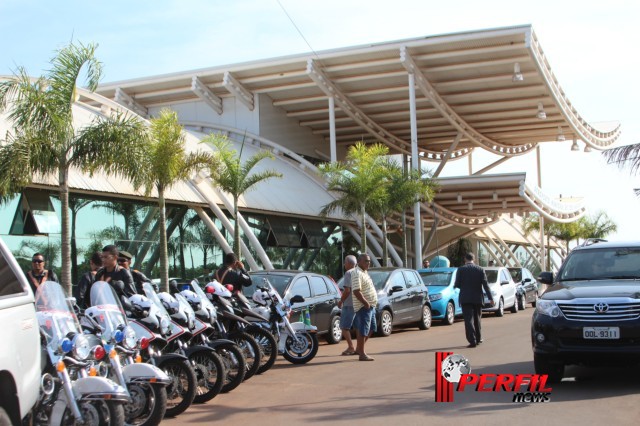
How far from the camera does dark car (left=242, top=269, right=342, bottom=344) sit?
569 inches

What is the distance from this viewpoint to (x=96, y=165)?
15.1 meters

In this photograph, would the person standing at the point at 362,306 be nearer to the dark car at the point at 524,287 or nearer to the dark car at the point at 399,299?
the dark car at the point at 399,299

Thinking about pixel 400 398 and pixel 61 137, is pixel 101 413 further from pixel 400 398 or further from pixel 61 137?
pixel 61 137

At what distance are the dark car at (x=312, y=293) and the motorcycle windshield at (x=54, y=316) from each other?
23.7 feet

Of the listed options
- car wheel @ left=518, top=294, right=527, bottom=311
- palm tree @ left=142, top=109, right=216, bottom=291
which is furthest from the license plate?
car wheel @ left=518, top=294, right=527, bottom=311

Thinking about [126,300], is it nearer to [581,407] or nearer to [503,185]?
[581,407]

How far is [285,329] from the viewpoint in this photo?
501 inches

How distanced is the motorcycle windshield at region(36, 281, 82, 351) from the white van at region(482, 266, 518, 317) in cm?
1889

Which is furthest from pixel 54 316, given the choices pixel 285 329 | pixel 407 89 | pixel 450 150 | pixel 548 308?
pixel 450 150

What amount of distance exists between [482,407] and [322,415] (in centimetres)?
167

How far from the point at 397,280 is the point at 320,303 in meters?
4.12

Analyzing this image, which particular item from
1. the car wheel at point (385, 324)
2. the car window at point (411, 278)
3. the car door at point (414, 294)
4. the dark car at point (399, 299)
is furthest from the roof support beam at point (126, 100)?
the car wheel at point (385, 324)

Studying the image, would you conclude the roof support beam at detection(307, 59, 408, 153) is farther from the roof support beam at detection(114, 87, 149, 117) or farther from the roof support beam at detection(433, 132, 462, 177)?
the roof support beam at detection(114, 87, 149, 117)

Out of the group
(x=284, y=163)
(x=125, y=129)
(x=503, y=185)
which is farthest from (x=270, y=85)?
(x=125, y=129)
